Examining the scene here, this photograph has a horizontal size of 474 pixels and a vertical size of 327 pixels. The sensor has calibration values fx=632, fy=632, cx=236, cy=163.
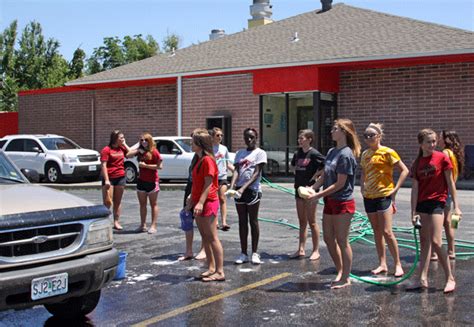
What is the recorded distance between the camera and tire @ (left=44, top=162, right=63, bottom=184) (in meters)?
21.0

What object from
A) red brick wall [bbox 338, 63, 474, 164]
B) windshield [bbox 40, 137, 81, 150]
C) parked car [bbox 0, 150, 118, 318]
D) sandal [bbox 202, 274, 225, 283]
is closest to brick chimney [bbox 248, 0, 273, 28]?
red brick wall [bbox 338, 63, 474, 164]

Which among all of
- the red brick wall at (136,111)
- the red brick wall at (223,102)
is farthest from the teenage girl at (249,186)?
the red brick wall at (136,111)

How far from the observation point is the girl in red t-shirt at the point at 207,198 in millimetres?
7057

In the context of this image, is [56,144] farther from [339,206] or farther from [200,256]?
[339,206]

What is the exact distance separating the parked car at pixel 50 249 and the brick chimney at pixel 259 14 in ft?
92.8

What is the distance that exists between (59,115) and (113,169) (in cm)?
1882

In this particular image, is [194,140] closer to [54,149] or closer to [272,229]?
[272,229]

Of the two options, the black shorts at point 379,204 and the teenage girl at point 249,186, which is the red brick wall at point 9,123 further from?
the black shorts at point 379,204

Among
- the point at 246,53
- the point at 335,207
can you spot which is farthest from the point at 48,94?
the point at 335,207

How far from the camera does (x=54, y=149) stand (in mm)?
21609

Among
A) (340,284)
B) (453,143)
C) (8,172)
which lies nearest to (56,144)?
(8,172)

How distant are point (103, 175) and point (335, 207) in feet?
17.1

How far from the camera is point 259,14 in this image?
3288cm

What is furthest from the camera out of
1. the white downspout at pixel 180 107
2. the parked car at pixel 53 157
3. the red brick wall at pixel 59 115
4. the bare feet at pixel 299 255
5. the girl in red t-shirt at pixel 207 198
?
the red brick wall at pixel 59 115
